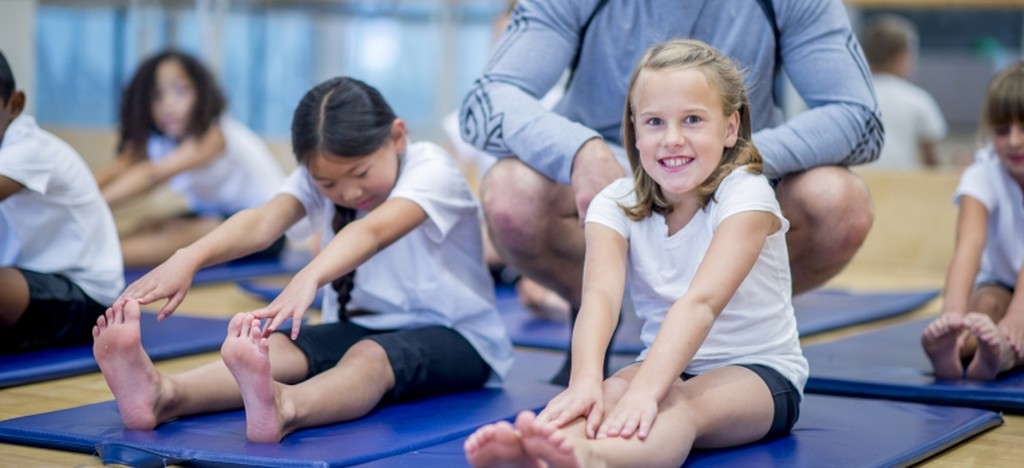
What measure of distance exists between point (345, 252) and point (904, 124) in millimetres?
3975

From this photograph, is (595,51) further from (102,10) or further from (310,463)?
(102,10)

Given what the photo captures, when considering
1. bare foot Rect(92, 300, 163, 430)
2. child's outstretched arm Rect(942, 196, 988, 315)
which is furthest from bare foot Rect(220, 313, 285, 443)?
child's outstretched arm Rect(942, 196, 988, 315)

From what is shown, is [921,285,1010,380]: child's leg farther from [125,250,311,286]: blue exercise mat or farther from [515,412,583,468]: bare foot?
[125,250,311,286]: blue exercise mat

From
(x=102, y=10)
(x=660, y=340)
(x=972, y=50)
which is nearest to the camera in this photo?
(x=660, y=340)

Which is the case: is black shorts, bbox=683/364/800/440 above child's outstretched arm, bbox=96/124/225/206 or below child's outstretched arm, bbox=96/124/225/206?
above

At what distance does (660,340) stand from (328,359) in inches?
26.2

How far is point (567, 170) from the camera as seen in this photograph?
2252 mm

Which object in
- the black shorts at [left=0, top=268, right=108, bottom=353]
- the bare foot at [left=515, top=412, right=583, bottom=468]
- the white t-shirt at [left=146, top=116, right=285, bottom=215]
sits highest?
the bare foot at [left=515, top=412, right=583, bottom=468]

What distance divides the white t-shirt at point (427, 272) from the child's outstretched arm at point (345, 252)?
10cm

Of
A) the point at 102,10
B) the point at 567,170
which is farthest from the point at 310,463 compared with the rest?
the point at 102,10

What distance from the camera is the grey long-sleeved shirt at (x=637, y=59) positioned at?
2340mm

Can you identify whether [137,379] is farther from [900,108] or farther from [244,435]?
[900,108]

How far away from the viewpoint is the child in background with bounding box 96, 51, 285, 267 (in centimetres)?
416

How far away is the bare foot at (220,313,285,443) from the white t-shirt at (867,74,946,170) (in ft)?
13.4
